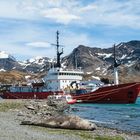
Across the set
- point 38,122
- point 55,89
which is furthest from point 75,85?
point 38,122

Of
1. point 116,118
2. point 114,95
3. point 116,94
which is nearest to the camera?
point 116,118

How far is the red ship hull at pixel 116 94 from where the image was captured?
293ft

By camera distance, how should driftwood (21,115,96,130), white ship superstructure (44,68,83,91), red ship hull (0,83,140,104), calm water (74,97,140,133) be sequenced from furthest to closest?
white ship superstructure (44,68,83,91) → red ship hull (0,83,140,104) → calm water (74,97,140,133) → driftwood (21,115,96,130)

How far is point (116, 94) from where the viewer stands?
A: 9012cm

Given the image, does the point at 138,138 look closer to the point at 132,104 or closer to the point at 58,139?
the point at 58,139

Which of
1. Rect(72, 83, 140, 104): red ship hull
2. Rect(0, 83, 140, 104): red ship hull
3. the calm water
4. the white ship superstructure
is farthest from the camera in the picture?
the white ship superstructure

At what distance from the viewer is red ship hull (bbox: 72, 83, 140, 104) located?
8938 cm

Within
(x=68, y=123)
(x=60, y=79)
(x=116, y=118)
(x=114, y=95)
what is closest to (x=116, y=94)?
(x=114, y=95)

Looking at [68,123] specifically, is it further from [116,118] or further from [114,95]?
[114,95]

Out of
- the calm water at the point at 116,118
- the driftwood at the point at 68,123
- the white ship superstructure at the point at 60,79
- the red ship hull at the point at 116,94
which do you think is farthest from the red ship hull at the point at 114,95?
the driftwood at the point at 68,123

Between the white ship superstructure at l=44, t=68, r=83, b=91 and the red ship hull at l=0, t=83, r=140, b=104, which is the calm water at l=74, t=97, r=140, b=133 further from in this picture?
the white ship superstructure at l=44, t=68, r=83, b=91

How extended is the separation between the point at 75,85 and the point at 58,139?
253ft

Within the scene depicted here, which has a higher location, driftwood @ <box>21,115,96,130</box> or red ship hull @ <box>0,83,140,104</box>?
red ship hull @ <box>0,83,140,104</box>

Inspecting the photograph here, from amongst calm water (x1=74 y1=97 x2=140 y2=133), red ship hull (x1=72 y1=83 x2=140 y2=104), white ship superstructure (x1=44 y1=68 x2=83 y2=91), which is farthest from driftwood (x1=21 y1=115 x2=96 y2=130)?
white ship superstructure (x1=44 y1=68 x2=83 y2=91)
